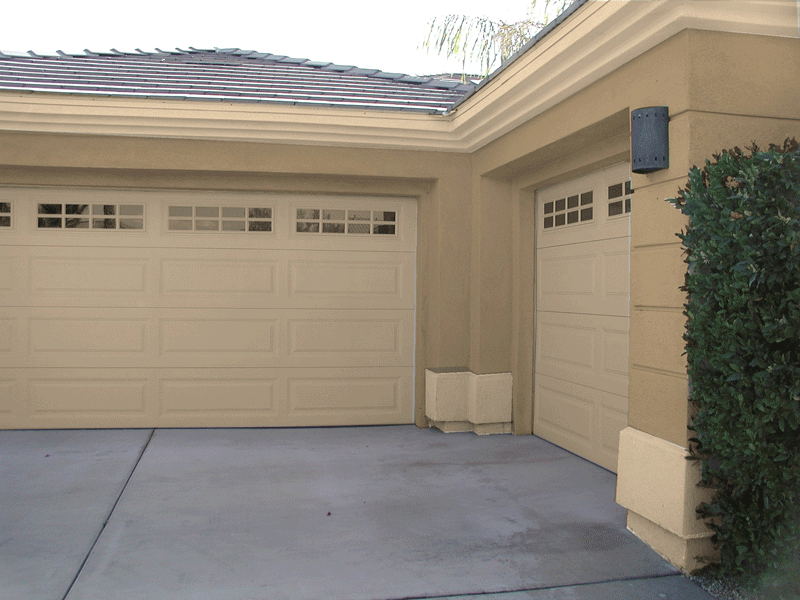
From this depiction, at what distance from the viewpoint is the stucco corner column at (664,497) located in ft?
10.9

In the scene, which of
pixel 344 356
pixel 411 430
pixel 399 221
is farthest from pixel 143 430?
pixel 399 221

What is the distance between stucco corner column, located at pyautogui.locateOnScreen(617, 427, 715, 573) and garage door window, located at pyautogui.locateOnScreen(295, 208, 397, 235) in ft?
12.0

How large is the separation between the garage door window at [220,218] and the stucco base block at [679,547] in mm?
4514

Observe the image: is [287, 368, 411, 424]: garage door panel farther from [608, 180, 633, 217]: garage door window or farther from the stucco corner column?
the stucco corner column

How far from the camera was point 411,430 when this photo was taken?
21.6 feet

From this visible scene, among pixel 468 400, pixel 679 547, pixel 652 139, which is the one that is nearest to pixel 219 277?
pixel 468 400

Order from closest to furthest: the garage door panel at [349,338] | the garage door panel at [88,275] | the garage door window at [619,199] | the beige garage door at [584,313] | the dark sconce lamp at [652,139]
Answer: the dark sconce lamp at [652,139] < the garage door window at [619,199] < the beige garage door at [584,313] < the garage door panel at [88,275] < the garage door panel at [349,338]

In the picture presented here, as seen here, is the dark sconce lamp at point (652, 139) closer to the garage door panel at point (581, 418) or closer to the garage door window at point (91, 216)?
the garage door panel at point (581, 418)

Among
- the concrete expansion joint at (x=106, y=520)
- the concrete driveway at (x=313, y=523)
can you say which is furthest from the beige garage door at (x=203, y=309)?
the concrete expansion joint at (x=106, y=520)

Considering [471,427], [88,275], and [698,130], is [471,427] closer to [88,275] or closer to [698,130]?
[698,130]

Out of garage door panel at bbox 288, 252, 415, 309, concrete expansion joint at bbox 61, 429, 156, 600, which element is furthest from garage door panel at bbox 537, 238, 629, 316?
concrete expansion joint at bbox 61, 429, 156, 600

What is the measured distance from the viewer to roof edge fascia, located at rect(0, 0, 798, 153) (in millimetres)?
4316

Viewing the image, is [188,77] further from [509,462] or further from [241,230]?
[509,462]

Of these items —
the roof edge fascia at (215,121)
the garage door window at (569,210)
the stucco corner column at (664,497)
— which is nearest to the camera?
the stucco corner column at (664,497)
